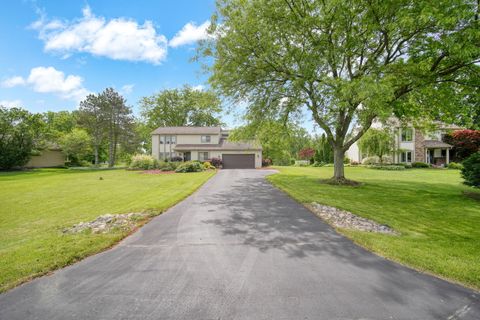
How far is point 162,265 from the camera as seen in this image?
3.82 m

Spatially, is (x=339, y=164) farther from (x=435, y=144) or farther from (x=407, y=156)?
(x=435, y=144)

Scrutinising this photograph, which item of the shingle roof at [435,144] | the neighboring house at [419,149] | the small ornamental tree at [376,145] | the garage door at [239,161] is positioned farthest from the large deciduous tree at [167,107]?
the shingle roof at [435,144]

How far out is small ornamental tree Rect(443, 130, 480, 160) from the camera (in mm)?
27719

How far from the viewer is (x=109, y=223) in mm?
6109

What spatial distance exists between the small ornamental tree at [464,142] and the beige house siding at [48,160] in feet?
187

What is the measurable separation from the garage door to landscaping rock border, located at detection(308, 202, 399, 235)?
23.2 meters

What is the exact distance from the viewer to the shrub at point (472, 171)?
10375 mm

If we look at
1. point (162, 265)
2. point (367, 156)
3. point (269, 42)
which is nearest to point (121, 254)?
point (162, 265)

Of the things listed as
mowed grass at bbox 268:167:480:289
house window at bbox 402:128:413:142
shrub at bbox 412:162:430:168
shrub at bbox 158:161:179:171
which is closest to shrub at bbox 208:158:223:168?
shrub at bbox 158:161:179:171

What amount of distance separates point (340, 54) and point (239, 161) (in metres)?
21.5

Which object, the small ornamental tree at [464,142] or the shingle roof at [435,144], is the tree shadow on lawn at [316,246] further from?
the small ornamental tree at [464,142]

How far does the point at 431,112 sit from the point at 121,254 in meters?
15.9

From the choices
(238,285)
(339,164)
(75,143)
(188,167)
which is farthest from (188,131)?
(238,285)

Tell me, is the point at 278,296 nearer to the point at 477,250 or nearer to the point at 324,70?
the point at 477,250
